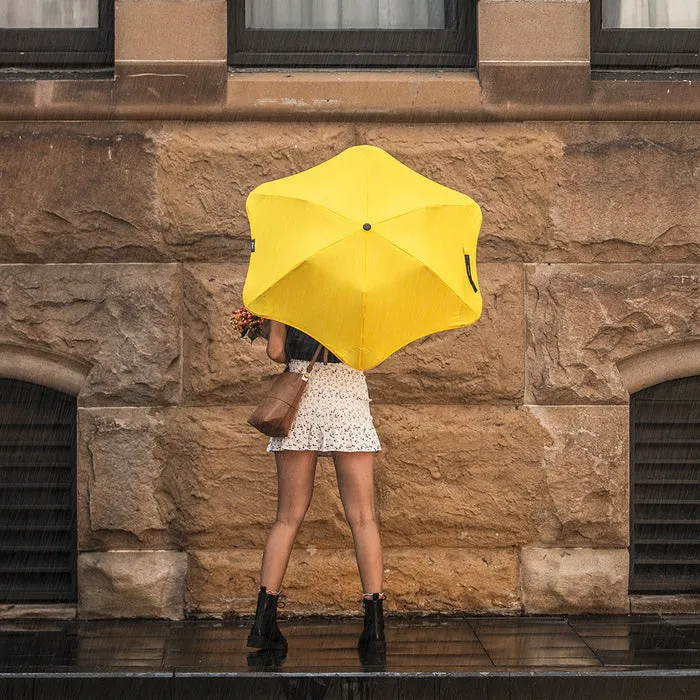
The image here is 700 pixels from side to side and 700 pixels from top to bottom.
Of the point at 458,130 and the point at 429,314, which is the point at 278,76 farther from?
the point at 429,314

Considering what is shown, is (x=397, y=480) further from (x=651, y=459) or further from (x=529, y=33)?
Result: (x=529, y=33)

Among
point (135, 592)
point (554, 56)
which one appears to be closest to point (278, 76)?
point (554, 56)

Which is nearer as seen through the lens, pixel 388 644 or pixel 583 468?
pixel 388 644

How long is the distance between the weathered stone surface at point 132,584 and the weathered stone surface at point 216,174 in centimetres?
155

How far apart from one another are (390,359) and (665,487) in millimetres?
1618

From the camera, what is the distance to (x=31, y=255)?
7336 mm

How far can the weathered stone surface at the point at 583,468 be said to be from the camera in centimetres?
737

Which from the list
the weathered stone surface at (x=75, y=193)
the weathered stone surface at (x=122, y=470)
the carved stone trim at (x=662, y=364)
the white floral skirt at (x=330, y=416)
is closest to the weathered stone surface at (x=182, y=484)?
the weathered stone surface at (x=122, y=470)

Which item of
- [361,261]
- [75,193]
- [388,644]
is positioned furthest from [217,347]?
[361,261]

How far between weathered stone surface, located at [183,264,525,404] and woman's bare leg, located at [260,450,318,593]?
1.13m

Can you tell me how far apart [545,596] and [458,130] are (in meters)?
2.40

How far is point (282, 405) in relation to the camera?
603cm

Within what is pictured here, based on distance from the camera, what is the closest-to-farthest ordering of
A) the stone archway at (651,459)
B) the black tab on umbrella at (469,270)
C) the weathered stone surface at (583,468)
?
the black tab on umbrella at (469,270), the weathered stone surface at (583,468), the stone archway at (651,459)

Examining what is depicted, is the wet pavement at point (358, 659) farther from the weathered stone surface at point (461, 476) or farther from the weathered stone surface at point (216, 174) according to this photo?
the weathered stone surface at point (216, 174)
